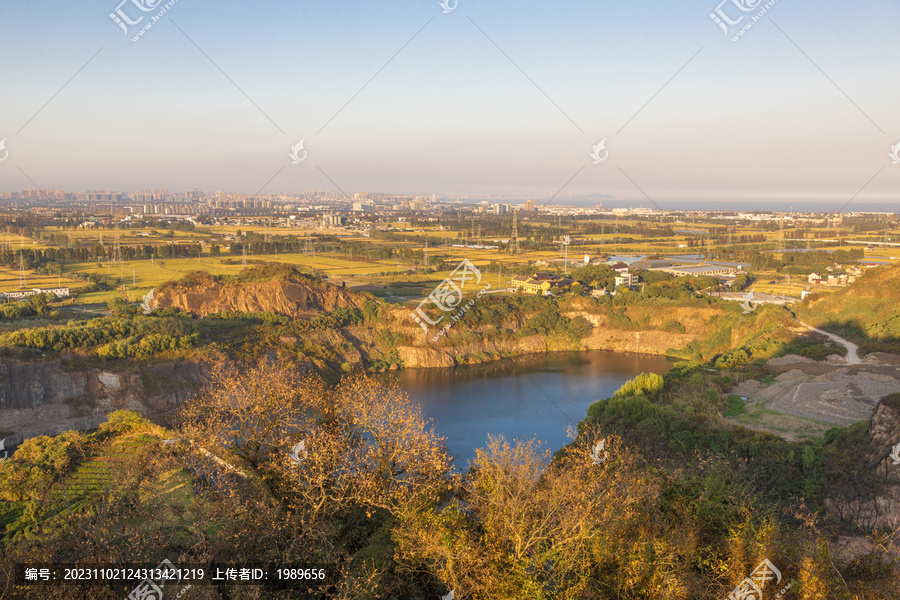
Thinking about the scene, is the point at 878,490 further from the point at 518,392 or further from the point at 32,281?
the point at 32,281

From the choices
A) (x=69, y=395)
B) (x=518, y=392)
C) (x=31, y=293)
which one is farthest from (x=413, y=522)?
(x=31, y=293)

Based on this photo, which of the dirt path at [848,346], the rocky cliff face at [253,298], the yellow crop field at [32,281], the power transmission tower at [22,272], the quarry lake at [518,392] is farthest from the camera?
the power transmission tower at [22,272]

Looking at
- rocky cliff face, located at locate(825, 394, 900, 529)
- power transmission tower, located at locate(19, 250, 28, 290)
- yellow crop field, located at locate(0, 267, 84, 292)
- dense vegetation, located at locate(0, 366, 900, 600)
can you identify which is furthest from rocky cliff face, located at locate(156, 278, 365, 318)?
rocky cliff face, located at locate(825, 394, 900, 529)

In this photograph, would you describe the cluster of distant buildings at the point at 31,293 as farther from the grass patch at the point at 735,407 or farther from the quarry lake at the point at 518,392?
the grass patch at the point at 735,407

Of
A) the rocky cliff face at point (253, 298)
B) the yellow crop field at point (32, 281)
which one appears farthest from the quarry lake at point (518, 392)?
the yellow crop field at point (32, 281)

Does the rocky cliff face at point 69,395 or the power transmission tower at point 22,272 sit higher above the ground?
the power transmission tower at point 22,272

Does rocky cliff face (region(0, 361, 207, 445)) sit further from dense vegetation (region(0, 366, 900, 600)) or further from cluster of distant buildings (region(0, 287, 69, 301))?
cluster of distant buildings (region(0, 287, 69, 301))

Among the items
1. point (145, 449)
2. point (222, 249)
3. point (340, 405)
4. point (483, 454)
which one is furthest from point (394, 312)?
point (222, 249)
